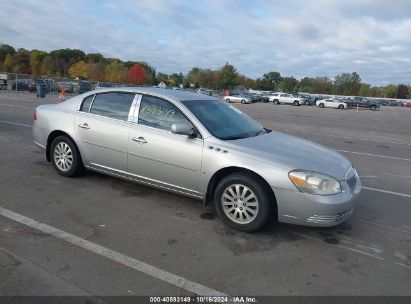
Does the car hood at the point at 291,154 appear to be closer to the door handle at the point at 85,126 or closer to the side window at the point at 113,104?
the side window at the point at 113,104

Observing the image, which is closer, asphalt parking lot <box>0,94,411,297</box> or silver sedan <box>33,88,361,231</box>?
asphalt parking lot <box>0,94,411,297</box>

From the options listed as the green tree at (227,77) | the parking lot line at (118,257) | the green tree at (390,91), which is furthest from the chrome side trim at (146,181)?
the green tree at (390,91)

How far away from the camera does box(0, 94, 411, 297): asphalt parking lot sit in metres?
3.27

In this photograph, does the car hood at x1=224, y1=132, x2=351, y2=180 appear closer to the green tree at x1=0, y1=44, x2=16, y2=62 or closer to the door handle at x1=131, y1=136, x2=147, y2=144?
the door handle at x1=131, y1=136, x2=147, y2=144

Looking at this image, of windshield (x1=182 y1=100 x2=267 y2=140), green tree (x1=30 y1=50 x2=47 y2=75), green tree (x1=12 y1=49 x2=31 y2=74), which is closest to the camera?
windshield (x1=182 y1=100 x2=267 y2=140)

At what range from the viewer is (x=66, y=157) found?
598 centimetres

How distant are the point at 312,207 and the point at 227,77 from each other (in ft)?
365

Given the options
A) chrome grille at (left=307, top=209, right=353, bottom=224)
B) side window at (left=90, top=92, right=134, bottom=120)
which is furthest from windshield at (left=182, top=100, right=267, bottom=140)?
chrome grille at (left=307, top=209, right=353, bottom=224)

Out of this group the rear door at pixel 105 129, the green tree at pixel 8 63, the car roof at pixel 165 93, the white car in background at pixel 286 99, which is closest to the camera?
the car roof at pixel 165 93

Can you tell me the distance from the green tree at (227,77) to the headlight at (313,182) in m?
110

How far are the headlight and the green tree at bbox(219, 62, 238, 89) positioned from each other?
4338 inches

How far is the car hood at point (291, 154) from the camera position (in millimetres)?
4289

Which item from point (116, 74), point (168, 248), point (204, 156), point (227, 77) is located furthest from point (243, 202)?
point (227, 77)

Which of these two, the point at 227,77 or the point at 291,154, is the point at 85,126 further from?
the point at 227,77
